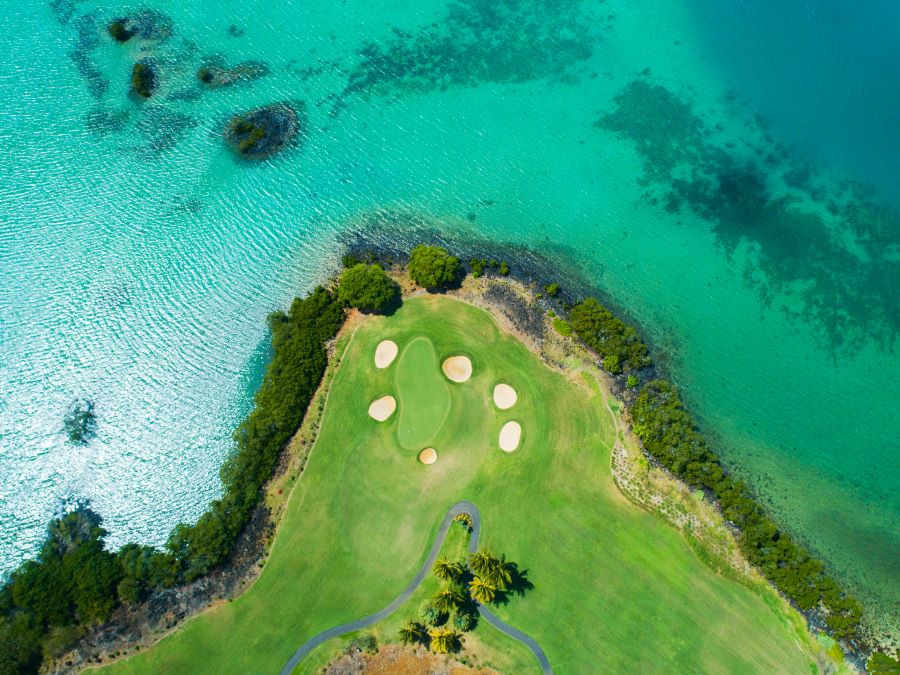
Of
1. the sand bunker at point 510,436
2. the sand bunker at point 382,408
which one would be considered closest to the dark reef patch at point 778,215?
the sand bunker at point 510,436

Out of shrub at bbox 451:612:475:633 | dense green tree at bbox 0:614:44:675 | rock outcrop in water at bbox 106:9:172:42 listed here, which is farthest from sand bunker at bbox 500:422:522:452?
rock outcrop in water at bbox 106:9:172:42

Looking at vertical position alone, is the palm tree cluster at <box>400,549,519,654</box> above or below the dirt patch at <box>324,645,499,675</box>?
above

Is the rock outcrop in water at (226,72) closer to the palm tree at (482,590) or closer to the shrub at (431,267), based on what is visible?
the shrub at (431,267)

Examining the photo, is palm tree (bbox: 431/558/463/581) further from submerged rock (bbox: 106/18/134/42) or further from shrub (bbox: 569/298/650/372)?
submerged rock (bbox: 106/18/134/42)

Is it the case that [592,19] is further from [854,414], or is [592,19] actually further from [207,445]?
[207,445]

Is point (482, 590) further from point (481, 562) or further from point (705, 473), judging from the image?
point (705, 473)

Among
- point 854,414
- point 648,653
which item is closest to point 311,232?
point 648,653
